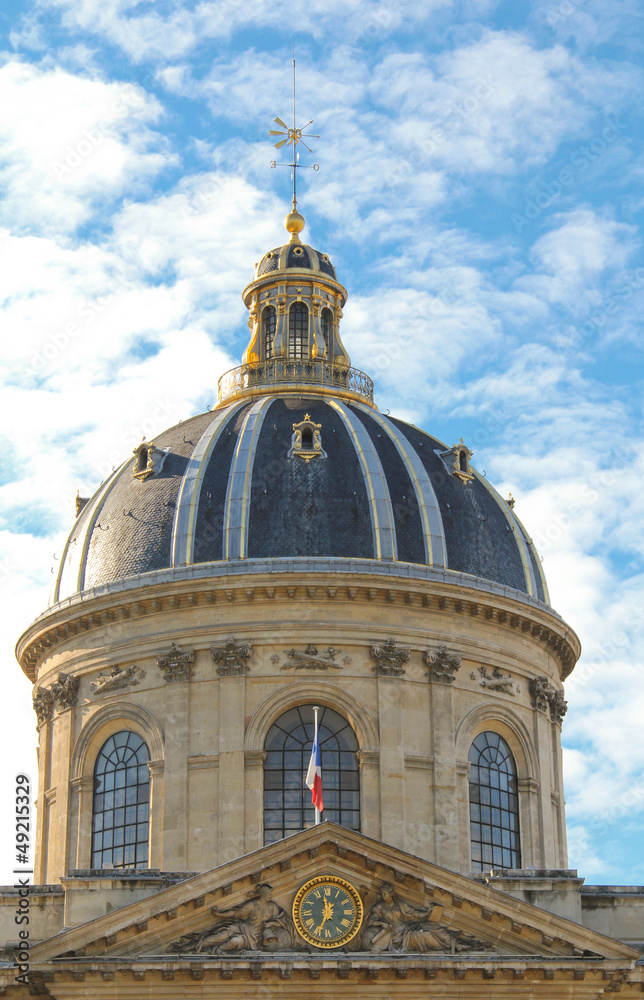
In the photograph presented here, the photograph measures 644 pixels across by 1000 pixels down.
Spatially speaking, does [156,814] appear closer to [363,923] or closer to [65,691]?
[65,691]

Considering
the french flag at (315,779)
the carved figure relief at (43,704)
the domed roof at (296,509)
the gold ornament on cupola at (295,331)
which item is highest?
the gold ornament on cupola at (295,331)

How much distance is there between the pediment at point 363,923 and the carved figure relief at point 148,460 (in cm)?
1617

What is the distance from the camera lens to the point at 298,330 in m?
61.7

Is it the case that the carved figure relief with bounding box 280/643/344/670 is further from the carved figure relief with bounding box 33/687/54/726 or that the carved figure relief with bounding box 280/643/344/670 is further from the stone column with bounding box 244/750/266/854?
the carved figure relief with bounding box 33/687/54/726

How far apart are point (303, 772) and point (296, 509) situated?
282 inches

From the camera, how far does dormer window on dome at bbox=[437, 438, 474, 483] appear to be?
5641 centimetres

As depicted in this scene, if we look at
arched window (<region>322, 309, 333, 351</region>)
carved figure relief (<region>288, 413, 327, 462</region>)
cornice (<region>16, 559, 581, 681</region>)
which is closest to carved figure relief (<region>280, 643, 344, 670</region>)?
cornice (<region>16, 559, 581, 681</region>)

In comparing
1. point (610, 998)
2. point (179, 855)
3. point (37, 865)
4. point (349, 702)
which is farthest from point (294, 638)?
point (610, 998)

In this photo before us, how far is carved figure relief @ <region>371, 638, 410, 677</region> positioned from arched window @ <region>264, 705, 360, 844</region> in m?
1.68

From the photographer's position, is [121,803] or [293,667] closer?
[293,667]

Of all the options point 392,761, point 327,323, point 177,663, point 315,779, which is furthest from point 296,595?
point 327,323

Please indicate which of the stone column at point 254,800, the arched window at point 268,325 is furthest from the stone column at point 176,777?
the arched window at point 268,325

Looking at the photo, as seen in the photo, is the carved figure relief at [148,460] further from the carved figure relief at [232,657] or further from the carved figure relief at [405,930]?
the carved figure relief at [405,930]

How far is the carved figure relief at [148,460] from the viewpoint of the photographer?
55.7 metres
